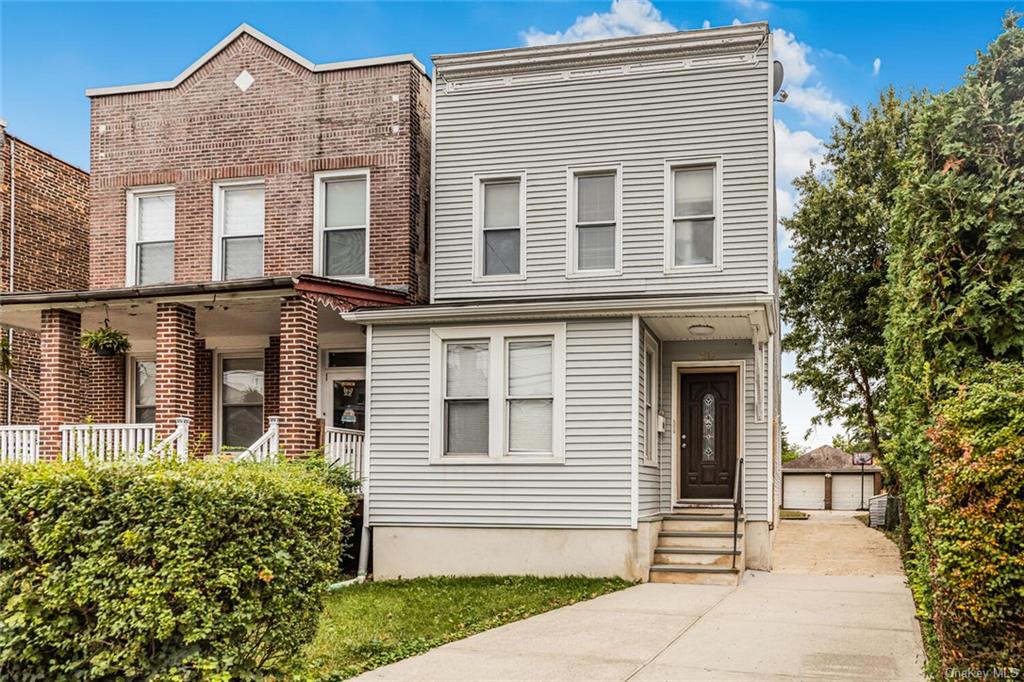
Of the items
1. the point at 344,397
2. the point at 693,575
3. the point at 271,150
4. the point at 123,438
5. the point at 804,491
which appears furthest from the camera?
the point at 804,491

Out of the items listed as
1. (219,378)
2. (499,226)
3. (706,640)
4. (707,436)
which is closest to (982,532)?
(706,640)

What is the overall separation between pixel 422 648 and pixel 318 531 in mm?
2198

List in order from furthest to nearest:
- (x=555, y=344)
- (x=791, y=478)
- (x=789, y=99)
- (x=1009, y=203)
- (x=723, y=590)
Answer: (x=791, y=478) < (x=789, y=99) < (x=555, y=344) < (x=723, y=590) < (x=1009, y=203)

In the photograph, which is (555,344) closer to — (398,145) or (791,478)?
(398,145)

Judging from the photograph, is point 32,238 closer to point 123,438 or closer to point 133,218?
point 133,218

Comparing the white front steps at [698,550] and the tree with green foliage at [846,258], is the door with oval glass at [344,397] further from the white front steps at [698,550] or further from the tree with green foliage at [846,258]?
the tree with green foliage at [846,258]

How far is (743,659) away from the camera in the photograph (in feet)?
27.0

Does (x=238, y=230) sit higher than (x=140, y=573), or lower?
higher

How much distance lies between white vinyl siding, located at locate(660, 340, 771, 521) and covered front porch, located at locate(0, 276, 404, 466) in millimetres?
4359

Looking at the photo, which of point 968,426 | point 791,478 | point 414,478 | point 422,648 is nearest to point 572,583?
point 414,478

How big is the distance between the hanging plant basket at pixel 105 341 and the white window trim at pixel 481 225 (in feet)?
18.0

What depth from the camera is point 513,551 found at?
1371cm

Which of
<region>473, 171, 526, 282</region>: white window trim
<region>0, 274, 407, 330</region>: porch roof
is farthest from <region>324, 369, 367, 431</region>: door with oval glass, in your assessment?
<region>473, 171, 526, 282</region>: white window trim

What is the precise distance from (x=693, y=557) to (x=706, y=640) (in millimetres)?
4800
